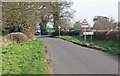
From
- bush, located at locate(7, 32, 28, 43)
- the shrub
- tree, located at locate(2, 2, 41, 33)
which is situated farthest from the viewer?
the shrub

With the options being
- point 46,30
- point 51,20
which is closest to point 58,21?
point 51,20

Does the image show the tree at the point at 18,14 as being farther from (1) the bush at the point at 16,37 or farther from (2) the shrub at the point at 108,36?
(2) the shrub at the point at 108,36

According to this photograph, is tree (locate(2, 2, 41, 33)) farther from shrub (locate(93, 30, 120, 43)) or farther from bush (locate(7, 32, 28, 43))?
shrub (locate(93, 30, 120, 43))

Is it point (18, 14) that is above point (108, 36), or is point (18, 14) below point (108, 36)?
above

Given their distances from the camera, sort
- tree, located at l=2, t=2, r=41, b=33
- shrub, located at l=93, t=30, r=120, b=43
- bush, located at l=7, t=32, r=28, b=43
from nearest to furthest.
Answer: tree, located at l=2, t=2, r=41, b=33
bush, located at l=7, t=32, r=28, b=43
shrub, located at l=93, t=30, r=120, b=43

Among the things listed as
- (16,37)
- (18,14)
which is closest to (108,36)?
(16,37)

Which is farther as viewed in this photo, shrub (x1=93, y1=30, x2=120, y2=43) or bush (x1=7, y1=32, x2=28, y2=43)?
shrub (x1=93, y1=30, x2=120, y2=43)

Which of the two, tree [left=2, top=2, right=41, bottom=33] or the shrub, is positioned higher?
tree [left=2, top=2, right=41, bottom=33]

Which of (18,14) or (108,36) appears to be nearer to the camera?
(18,14)

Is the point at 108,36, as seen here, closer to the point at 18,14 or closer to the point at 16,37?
the point at 16,37

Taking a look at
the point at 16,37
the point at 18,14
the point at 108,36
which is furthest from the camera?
the point at 108,36

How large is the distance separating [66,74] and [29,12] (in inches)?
733

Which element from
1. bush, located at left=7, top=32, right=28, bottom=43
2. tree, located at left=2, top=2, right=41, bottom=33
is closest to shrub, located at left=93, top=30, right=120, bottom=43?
tree, located at left=2, top=2, right=41, bottom=33

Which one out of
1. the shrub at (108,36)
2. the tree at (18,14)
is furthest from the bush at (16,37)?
the shrub at (108,36)
